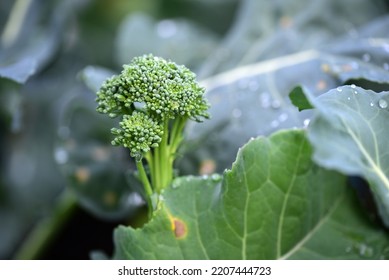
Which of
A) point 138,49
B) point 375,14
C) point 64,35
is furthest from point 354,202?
point 64,35

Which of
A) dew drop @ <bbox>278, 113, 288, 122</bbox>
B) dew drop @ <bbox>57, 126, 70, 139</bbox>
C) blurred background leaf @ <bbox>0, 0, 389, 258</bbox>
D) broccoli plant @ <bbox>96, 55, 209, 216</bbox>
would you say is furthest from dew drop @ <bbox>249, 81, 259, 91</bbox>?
dew drop @ <bbox>57, 126, 70, 139</bbox>

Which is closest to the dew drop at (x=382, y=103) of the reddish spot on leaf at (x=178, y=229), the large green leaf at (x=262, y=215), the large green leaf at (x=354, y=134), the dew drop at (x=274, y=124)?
the large green leaf at (x=354, y=134)

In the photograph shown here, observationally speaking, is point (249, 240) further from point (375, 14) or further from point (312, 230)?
point (375, 14)

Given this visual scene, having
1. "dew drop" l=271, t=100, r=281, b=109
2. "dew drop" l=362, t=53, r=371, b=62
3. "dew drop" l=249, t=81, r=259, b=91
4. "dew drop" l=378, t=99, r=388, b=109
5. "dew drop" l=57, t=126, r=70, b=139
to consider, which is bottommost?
"dew drop" l=57, t=126, r=70, b=139

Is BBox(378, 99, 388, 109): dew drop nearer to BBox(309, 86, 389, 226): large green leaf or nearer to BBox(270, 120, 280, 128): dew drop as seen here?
BBox(309, 86, 389, 226): large green leaf

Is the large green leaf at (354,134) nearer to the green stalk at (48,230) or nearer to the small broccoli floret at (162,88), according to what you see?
the small broccoli floret at (162,88)
